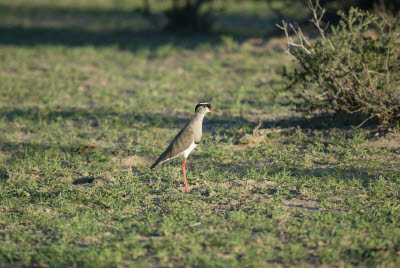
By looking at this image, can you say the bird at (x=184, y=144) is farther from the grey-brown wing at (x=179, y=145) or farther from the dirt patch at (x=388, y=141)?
the dirt patch at (x=388, y=141)

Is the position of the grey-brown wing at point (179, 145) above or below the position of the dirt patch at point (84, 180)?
above

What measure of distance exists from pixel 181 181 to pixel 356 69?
295cm

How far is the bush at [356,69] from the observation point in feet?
21.7

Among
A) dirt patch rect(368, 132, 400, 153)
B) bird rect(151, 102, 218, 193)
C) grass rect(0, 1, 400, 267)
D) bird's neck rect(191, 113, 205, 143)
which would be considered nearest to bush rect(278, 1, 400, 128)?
dirt patch rect(368, 132, 400, 153)

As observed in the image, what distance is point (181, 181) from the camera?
584cm

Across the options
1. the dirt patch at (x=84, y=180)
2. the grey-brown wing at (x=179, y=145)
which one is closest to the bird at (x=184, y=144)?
the grey-brown wing at (x=179, y=145)

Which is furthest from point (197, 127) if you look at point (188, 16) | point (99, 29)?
point (99, 29)

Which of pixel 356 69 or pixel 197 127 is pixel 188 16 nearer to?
pixel 356 69

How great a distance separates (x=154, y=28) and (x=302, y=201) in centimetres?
1299

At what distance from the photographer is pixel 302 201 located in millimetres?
5188

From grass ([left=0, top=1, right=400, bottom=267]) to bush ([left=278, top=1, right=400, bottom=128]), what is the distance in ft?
1.34

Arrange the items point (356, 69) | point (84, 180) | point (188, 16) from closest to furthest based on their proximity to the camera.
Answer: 1. point (84, 180)
2. point (356, 69)
3. point (188, 16)

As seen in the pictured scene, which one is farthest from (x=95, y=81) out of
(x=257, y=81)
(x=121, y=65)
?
(x=257, y=81)

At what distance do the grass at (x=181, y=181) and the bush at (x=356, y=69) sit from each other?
1.34 ft
